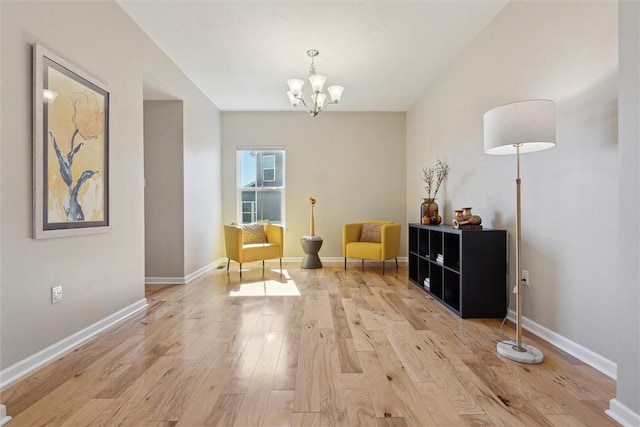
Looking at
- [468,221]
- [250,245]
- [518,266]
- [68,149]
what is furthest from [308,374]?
[250,245]

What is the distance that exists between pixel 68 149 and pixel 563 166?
10.8 feet

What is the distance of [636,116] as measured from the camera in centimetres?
133

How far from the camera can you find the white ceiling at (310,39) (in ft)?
9.11

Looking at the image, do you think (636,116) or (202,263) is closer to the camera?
(636,116)

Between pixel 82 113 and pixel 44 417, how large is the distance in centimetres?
189

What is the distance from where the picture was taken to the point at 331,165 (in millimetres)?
5840

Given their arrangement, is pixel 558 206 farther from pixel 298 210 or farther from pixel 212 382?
pixel 298 210

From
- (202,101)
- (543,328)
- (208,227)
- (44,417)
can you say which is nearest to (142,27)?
(202,101)

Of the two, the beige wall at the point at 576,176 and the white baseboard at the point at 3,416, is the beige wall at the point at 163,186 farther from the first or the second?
the beige wall at the point at 576,176

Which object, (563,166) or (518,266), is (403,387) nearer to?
(518,266)

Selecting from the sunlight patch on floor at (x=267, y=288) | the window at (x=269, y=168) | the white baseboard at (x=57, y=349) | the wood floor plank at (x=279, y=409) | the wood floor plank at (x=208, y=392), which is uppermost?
the window at (x=269, y=168)

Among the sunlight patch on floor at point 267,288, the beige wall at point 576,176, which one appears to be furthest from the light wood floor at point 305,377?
the sunlight patch on floor at point 267,288

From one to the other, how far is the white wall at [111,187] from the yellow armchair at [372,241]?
2979 millimetres

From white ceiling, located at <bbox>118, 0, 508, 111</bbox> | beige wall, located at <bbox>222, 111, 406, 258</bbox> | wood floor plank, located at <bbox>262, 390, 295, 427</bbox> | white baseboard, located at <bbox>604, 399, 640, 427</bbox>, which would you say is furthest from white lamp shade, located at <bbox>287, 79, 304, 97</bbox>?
white baseboard, located at <bbox>604, 399, 640, 427</bbox>
